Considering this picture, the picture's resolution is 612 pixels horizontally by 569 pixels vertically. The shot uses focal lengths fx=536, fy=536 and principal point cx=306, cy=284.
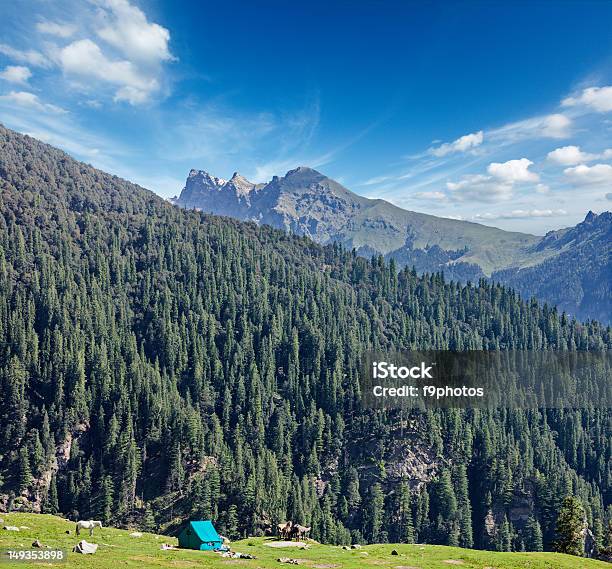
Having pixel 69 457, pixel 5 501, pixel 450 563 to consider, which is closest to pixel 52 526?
pixel 450 563

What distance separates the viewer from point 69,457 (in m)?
198

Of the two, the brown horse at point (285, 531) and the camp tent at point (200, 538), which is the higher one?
the camp tent at point (200, 538)

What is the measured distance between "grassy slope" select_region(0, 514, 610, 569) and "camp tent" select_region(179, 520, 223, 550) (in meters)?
3.95

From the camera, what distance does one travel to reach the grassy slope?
201ft

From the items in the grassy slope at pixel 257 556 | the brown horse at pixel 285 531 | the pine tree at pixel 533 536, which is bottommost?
the pine tree at pixel 533 536

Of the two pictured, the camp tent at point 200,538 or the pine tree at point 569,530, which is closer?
the camp tent at point 200,538

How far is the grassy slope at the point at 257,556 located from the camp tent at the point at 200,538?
3.95 meters

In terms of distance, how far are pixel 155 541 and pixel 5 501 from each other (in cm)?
11553

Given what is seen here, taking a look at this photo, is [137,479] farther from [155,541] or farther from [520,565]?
[520,565]

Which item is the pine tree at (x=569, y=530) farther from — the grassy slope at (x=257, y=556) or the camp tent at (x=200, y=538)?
the camp tent at (x=200, y=538)

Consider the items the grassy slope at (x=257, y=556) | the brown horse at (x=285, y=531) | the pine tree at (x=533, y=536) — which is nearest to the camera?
the grassy slope at (x=257, y=556)

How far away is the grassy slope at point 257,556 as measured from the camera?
61.2 meters

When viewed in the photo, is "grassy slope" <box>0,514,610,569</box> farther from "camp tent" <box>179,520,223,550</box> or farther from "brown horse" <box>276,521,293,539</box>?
"brown horse" <box>276,521,293,539</box>

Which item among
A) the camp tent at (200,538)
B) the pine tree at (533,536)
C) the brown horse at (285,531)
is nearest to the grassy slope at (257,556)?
the camp tent at (200,538)
